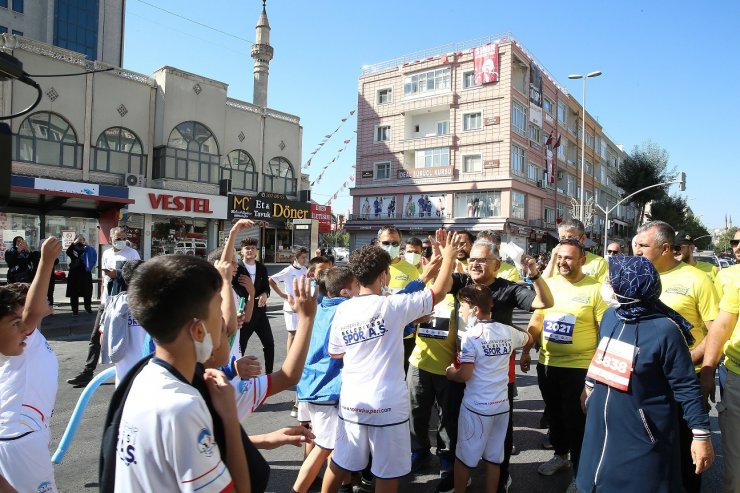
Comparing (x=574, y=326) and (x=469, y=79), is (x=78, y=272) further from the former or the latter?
(x=469, y=79)

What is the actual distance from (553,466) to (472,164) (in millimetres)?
34325

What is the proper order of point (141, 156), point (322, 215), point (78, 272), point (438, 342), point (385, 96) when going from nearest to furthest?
point (438, 342), point (78, 272), point (141, 156), point (322, 215), point (385, 96)

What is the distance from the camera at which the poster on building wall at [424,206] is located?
123ft

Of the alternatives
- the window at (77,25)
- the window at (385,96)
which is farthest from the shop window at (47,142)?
the window at (385,96)

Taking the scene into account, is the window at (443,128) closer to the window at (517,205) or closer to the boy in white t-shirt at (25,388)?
the window at (517,205)

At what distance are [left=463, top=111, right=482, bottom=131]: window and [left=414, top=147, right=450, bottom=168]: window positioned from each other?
2.25m

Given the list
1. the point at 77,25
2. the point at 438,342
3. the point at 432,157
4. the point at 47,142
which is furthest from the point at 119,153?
the point at 438,342

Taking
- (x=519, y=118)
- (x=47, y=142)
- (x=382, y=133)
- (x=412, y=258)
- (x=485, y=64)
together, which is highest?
(x=485, y=64)

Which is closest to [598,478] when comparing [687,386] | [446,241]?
[687,386]

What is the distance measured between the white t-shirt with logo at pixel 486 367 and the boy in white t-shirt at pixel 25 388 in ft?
8.42

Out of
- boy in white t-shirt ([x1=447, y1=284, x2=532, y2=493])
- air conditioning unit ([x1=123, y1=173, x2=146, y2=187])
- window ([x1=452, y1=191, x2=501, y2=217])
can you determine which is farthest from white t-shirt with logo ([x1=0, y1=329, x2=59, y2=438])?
window ([x1=452, y1=191, x2=501, y2=217])

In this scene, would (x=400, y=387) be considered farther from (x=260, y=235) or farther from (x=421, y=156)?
(x=421, y=156)

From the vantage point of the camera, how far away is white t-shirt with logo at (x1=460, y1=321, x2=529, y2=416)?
3.46 m

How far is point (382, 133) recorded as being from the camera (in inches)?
1617
